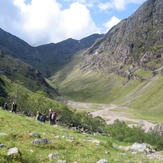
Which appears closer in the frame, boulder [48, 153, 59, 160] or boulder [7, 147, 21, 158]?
boulder [7, 147, 21, 158]

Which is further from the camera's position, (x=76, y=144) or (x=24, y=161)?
(x=76, y=144)

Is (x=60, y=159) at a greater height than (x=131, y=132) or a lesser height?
lesser

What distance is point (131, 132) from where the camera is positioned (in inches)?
6191

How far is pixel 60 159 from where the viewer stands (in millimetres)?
20828

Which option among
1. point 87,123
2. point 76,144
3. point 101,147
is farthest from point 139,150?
point 87,123

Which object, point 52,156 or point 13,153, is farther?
point 52,156

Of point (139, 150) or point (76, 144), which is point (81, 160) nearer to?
point (76, 144)

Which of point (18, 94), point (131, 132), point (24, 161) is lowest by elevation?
point (24, 161)

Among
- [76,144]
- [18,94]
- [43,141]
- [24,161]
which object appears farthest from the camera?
[18,94]

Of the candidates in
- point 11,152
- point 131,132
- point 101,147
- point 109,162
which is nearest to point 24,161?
point 11,152

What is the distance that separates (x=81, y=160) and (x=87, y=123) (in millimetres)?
158975

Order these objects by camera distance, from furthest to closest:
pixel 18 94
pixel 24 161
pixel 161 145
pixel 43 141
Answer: pixel 18 94
pixel 161 145
pixel 43 141
pixel 24 161

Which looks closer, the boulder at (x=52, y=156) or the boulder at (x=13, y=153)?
the boulder at (x=13, y=153)

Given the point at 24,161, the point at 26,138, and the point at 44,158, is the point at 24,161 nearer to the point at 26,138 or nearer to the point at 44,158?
the point at 44,158
